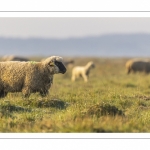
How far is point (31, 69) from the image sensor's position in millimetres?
14750

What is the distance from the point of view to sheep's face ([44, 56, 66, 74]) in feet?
49.3

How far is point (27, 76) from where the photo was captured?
576 inches

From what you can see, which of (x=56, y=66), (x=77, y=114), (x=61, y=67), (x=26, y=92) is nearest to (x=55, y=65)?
(x=56, y=66)

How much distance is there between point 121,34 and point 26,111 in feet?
539

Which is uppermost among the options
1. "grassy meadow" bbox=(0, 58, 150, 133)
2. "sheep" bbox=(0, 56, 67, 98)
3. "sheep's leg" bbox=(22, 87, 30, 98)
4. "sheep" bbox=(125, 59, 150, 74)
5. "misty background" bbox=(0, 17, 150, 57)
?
"misty background" bbox=(0, 17, 150, 57)

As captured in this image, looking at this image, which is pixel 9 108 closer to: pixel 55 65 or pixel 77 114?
pixel 77 114


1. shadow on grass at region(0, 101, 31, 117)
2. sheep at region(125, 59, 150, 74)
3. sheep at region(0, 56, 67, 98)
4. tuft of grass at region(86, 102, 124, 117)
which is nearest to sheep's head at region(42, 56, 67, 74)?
sheep at region(0, 56, 67, 98)

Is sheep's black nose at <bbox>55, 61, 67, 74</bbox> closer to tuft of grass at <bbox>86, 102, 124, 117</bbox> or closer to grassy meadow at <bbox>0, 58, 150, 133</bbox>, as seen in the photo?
grassy meadow at <bbox>0, 58, 150, 133</bbox>

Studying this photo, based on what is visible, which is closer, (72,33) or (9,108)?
(9,108)

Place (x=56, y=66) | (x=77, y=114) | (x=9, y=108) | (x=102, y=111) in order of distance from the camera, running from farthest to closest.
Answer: (x=56, y=66), (x=9, y=108), (x=102, y=111), (x=77, y=114)

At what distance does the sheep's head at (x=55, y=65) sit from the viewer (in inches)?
591

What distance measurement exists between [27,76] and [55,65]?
946 millimetres
